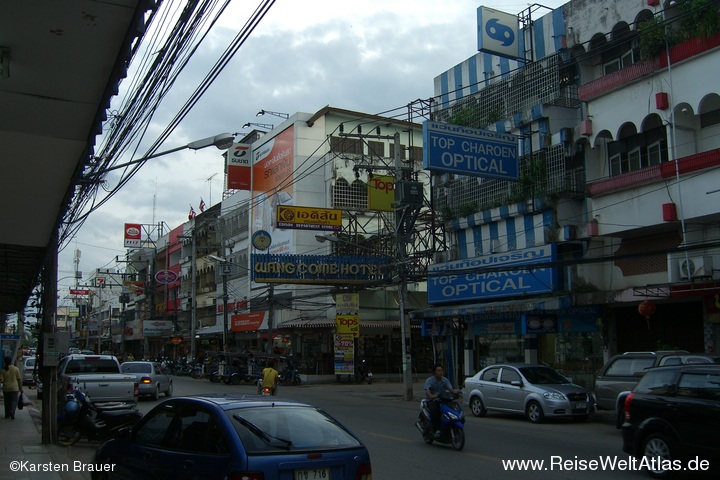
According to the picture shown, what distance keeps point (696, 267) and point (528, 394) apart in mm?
6012

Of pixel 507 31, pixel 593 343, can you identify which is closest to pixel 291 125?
pixel 507 31

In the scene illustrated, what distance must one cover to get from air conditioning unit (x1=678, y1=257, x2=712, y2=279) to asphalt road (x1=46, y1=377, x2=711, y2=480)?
4.66 m

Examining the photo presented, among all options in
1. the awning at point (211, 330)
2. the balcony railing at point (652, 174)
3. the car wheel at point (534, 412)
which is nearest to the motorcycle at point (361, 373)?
the awning at point (211, 330)

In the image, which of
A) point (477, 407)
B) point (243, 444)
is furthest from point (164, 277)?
point (243, 444)

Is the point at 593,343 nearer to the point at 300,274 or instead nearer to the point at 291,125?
the point at 300,274

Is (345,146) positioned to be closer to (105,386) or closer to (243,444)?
(105,386)

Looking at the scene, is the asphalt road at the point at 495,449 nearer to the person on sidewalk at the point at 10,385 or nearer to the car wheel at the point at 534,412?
the car wheel at the point at 534,412

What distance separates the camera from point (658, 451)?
10.0 m

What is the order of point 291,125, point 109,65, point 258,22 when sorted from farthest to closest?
point 291,125 → point 258,22 → point 109,65

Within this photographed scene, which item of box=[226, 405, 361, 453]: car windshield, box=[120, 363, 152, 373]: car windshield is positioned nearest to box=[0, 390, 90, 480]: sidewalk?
box=[226, 405, 361, 453]: car windshield

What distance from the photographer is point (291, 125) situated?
47875 mm

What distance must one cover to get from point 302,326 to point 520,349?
731 inches

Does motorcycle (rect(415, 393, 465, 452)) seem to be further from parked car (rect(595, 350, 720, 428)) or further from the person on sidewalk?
the person on sidewalk

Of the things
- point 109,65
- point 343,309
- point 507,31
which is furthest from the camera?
point 343,309
